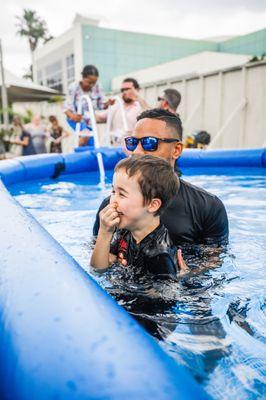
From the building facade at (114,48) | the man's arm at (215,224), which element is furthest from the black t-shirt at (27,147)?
the building facade at (114,48)

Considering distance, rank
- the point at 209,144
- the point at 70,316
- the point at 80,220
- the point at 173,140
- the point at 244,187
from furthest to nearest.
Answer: the point at 209,144
the point at 244,187
the point at 80,220
the point at 173,140
the point at 70,316

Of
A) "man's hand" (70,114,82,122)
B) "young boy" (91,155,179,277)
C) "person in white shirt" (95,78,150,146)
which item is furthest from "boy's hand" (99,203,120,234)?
"man's hand" (70,114,82,122)

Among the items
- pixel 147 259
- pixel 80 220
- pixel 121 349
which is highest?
pixel 121 349

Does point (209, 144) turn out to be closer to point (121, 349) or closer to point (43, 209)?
point (43, 209)

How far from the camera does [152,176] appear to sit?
1.84 m

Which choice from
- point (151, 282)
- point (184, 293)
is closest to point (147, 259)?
point (151, 282)

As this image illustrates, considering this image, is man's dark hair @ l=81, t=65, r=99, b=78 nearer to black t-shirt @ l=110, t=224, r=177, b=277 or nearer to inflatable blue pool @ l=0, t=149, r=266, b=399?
black t-shirt @ l=110, t=224, r=177, b=277

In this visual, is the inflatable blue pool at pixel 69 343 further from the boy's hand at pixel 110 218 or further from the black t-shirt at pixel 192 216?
the black t-shirt at pixel 192 216

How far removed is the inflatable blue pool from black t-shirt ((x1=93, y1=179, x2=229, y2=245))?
1060 mm

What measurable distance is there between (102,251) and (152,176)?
18.3 inches

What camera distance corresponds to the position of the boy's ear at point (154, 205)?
188cm

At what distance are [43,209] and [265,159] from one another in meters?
4.64

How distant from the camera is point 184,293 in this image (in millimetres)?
1908

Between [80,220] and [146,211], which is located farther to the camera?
[80,220]
